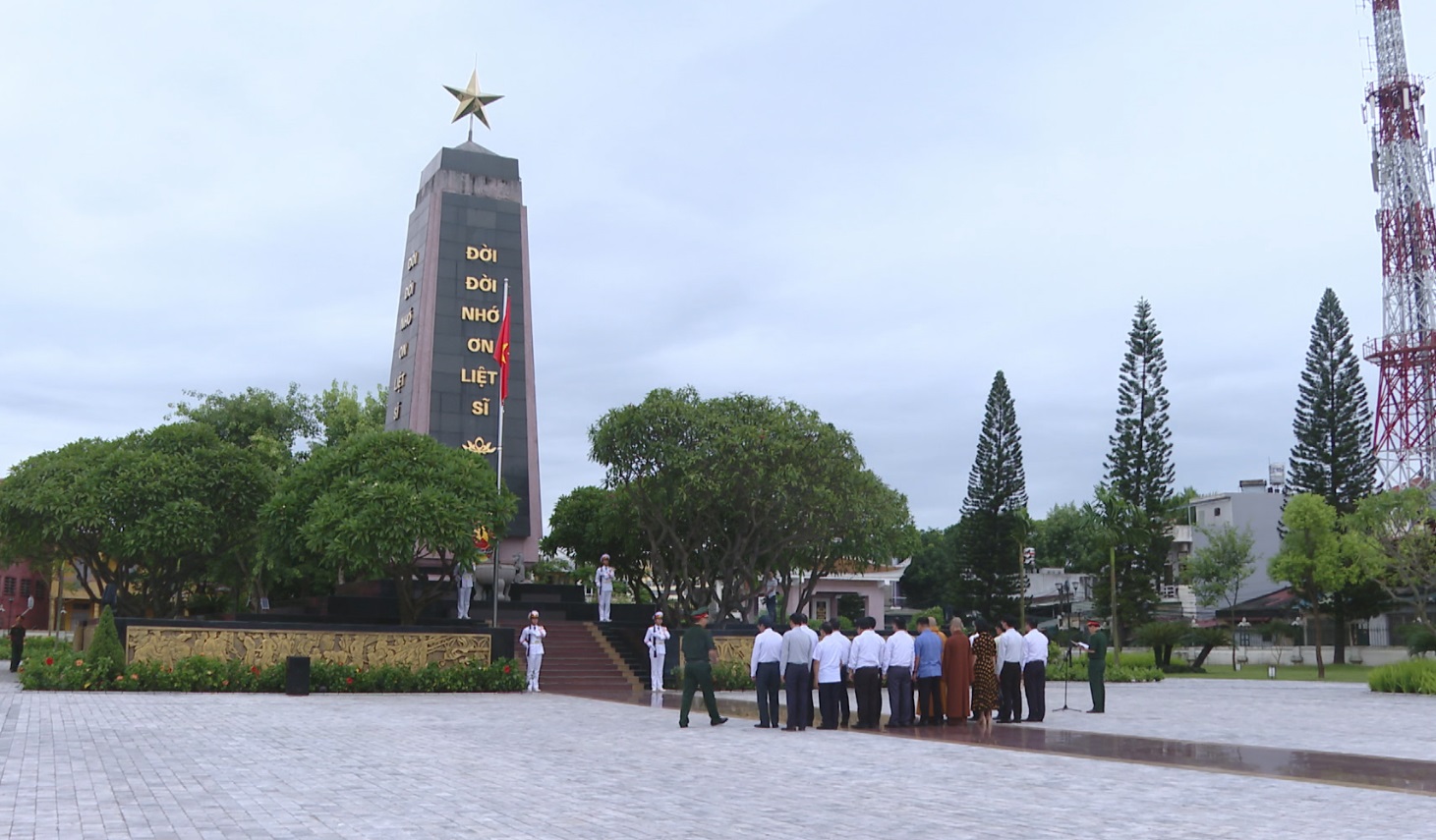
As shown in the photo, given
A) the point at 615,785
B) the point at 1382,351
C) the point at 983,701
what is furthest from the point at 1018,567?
the point at 615,785

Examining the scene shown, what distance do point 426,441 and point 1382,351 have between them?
37.9m

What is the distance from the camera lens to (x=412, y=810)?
7441 millimetres

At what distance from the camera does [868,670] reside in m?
14.4

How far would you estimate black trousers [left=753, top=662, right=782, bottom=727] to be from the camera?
13875mm

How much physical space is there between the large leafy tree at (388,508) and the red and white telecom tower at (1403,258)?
36.6 metres

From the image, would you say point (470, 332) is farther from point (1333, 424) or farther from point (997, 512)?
point (1333, 424)

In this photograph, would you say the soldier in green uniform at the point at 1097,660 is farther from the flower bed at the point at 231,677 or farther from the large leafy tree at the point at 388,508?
the large leafy tree at the point at 388,508

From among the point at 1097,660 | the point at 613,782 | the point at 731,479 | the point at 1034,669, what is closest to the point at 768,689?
the point at 1034,669

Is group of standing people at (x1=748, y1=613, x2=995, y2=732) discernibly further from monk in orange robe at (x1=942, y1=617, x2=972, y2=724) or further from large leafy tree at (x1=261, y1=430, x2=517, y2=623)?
large leafy tree at (x1=261, y1=430, x2=517, y2=623)

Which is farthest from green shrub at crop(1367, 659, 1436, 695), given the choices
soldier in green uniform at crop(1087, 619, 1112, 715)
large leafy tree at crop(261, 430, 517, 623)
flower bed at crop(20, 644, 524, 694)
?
large leafy tree at crop(261, 430, 517, 623)

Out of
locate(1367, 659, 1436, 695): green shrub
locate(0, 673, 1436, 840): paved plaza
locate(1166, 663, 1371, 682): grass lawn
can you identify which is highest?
locate(0, 673, 1436, 840): paved plaza

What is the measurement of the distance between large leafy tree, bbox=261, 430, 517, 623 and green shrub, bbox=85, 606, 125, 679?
12.1 feet

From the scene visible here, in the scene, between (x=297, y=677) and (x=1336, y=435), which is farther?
(x=1336, y=435)

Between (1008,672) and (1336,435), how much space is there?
33.0 metres
